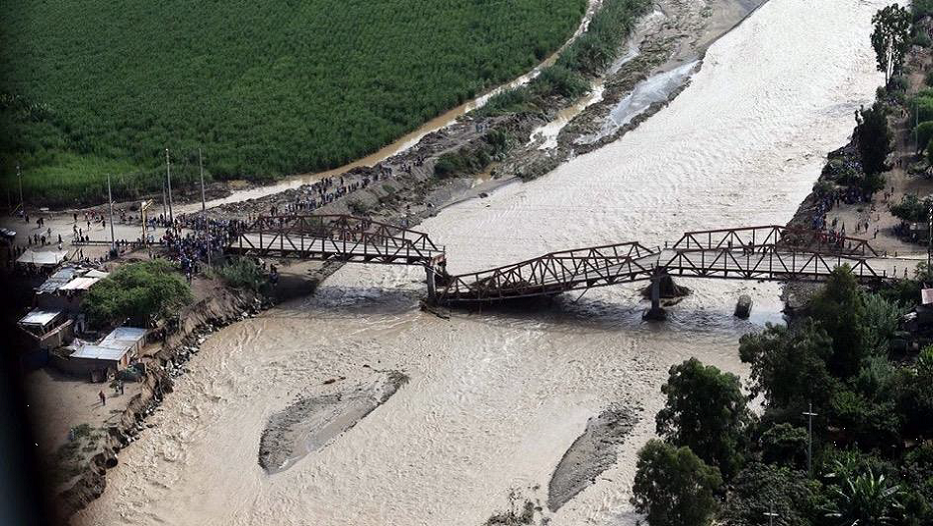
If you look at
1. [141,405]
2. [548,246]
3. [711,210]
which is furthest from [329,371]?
[711,210]

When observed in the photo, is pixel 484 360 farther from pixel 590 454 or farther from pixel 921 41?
pixel 921 41

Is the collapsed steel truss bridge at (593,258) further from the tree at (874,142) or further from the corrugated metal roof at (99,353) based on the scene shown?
the corrugated metal roof at (99,353)

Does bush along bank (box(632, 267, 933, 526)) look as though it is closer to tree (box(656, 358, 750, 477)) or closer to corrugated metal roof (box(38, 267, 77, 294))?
tree (box(656, 358, 750, 477))

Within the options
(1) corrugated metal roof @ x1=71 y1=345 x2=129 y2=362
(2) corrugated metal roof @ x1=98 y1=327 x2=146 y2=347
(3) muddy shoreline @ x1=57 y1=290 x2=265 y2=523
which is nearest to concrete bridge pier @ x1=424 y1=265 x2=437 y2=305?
(3) muddy shoreline @ x1=57 y1=290 x2=265 y2=523

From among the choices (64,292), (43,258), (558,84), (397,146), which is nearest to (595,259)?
(64,292)

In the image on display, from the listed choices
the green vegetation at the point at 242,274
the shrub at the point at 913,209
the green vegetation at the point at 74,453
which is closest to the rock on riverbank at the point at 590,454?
the green vegetation at the point at 74,453
